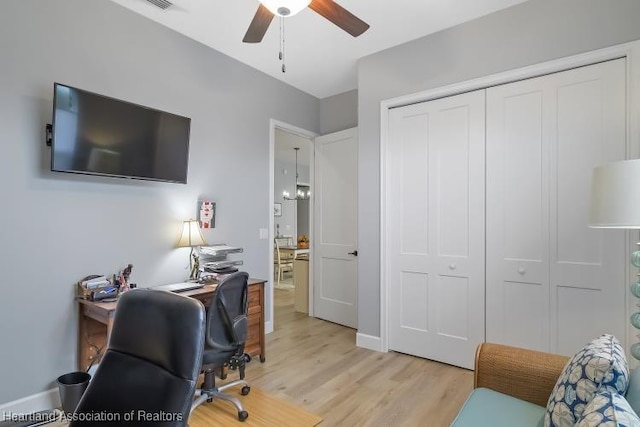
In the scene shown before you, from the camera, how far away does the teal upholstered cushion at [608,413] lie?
35.2 inches

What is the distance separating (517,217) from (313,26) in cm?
232

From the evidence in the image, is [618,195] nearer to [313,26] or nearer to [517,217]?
[517,217]

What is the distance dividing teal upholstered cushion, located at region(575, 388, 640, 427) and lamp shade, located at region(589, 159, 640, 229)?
0.89 metres

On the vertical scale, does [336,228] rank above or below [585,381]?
above

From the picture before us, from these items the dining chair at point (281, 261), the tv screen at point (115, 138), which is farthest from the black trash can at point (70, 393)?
the dining chair at point (281, 261)

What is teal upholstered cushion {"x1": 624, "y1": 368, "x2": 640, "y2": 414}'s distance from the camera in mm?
1082

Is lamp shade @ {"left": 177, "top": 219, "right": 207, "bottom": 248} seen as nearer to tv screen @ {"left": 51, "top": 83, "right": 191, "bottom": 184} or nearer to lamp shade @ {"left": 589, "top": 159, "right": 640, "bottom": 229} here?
tv screen @ {"left": 51, "top": 83, "right": 191, "bottom": 184}

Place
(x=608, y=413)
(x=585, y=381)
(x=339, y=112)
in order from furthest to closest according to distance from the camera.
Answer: (x=339, y=112)
(x=585, y=381)
(x=608, y=413)

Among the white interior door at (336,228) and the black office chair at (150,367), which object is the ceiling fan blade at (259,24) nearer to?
the black office chair at (150,367)

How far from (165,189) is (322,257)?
86.0 inches

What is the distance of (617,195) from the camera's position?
1.61 m

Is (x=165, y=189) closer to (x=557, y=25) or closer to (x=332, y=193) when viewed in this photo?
(x=332, y=193)

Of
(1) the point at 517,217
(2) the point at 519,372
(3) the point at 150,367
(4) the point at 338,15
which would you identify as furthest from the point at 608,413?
(4) the point at 338,15

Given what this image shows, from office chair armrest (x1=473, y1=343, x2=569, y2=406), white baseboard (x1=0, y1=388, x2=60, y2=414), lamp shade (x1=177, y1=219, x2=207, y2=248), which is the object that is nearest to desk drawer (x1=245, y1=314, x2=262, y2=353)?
lamp shade (x1=177, y1=219, x2=207, y2=248)
